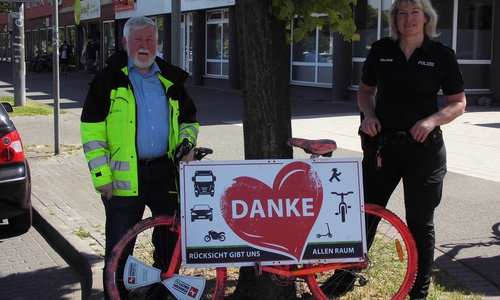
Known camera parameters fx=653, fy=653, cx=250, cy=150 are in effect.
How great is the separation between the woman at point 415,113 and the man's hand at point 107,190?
155cm

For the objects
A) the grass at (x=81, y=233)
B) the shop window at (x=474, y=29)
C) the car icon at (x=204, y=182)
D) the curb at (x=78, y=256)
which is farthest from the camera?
the shop window at (x=474, y=29)

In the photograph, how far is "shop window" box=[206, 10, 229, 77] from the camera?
2406 centimetres

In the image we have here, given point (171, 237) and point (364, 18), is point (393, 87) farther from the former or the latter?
point (364, 18)

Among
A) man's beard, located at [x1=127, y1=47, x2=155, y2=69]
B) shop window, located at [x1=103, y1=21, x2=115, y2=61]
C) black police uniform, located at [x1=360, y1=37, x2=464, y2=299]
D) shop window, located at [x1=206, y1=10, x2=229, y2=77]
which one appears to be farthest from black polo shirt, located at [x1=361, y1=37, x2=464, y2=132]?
shop window, located at [x1=103, y1=21, x2=115, y2=61]

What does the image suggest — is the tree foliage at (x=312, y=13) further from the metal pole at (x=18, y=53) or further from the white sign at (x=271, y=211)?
the metal pole at (x=18, y=53)

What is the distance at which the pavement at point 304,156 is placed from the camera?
201 inches

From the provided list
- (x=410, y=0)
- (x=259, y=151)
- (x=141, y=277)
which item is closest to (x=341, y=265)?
(x=259, y=151)

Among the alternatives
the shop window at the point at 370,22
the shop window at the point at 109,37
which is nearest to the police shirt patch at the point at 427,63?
the shop window at the point at 370,22

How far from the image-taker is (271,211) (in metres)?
3.70

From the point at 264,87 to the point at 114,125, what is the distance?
95 centimetres

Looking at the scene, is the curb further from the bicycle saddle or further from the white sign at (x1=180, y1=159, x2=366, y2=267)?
the bicycle saddle

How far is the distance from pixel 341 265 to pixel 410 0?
5.26 feet

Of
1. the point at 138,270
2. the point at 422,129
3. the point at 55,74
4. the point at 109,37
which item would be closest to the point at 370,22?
the point at 55,74

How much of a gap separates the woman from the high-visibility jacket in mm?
1264
